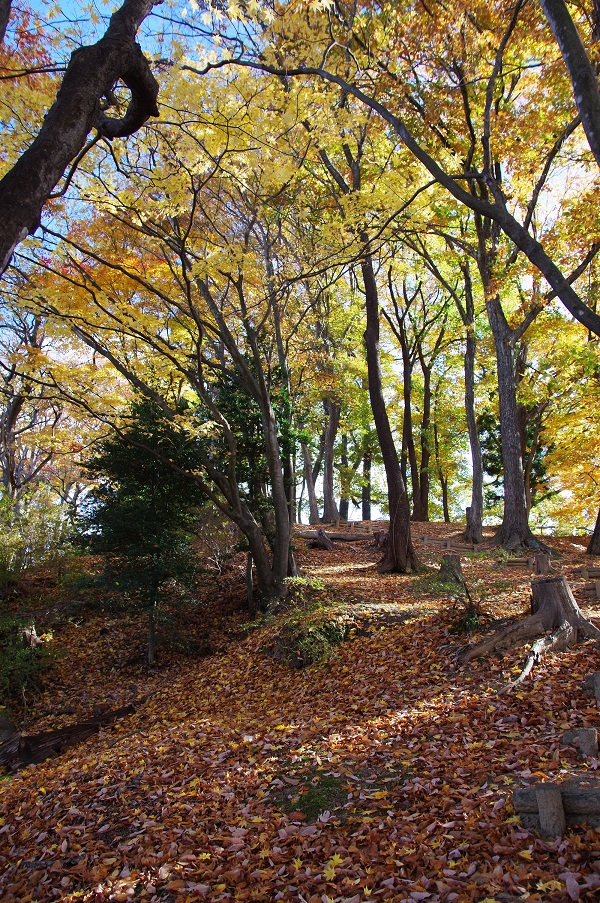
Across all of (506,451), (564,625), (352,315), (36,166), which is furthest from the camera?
(352,315)

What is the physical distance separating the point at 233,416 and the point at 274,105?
5.62 metres

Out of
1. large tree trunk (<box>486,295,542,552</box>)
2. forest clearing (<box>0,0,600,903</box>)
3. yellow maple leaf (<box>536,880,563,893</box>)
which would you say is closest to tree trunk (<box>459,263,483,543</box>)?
forest clearing (<box>0,0,600,903</box>)

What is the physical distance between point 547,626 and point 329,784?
2.89 meters

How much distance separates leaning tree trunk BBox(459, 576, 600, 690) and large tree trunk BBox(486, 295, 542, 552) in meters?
7.19

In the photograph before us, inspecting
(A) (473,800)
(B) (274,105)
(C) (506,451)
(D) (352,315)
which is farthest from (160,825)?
(D) (352,315)

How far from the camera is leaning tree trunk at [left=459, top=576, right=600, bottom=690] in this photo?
17.5 ft

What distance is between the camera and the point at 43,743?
6188 millimetres

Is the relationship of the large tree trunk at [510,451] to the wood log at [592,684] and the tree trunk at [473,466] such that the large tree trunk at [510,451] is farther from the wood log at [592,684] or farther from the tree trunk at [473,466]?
the wood log at [592,684]

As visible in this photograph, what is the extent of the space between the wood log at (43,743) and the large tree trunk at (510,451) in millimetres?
9440

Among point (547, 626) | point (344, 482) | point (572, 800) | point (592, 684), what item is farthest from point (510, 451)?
point (344, 482)

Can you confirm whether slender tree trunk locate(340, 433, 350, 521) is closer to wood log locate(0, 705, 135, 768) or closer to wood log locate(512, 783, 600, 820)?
wood log locate(0, 705, 135, 768)

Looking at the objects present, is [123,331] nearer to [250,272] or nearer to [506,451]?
[250,272]

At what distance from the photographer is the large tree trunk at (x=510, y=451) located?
12.6 m

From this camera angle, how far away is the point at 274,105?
591 cm
